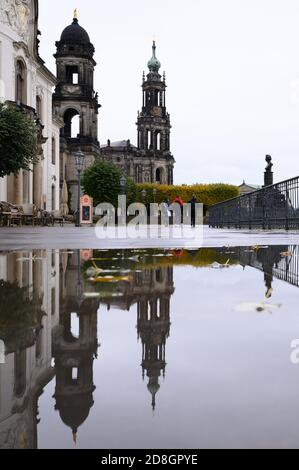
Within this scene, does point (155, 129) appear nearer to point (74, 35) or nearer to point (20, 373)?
point (74, 35)

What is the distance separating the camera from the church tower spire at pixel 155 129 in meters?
91.9

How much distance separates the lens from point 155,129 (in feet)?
306

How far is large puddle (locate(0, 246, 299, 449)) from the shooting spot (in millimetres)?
825

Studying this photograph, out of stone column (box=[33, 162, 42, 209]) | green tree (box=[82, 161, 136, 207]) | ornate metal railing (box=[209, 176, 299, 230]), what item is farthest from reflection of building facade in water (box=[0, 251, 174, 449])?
green tree (box=[82, 161, 136, 207])

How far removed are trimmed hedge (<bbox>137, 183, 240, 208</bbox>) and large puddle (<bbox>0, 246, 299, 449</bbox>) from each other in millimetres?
75937

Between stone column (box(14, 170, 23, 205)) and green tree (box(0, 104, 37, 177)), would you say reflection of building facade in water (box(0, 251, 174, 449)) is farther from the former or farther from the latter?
stone column (box(14, 170, 23, 205))

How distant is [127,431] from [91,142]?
5617 cm

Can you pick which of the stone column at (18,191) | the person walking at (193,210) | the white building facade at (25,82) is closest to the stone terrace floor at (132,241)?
the white building facade at (25,82)

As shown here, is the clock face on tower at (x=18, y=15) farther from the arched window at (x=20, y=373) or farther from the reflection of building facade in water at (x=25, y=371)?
the arched window at (x=20, y=373)

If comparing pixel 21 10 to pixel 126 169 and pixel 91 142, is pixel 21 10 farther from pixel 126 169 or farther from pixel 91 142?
pixel 126 169

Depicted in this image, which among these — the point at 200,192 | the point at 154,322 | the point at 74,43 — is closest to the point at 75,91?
the point at 74,43

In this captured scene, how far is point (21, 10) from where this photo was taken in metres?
28.2

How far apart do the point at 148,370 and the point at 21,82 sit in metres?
30.3
